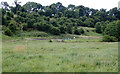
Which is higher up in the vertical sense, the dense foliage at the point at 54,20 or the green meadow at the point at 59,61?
the dense foliage at the point at 54,20

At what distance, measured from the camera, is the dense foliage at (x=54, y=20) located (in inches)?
2439

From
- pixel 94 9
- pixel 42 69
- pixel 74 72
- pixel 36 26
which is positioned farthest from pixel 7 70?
pixel 94 9

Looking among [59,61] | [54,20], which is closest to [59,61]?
[59,61]

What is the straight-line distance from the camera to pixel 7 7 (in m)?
125

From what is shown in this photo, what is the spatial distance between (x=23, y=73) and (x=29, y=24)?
74.4m

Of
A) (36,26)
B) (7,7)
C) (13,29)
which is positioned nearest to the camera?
(13,29)

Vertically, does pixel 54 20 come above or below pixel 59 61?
above

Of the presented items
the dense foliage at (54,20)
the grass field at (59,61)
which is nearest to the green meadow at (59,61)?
the grass field at (59,61)

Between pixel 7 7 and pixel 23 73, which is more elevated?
pixel 7 7

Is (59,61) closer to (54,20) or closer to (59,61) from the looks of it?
(59,61)

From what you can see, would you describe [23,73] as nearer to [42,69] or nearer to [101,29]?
[42,69]

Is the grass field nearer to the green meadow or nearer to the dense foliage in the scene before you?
the green meadow

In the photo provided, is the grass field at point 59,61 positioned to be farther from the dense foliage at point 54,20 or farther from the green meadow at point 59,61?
the dense foliage at point 54,20

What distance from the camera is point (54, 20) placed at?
95250 mm
